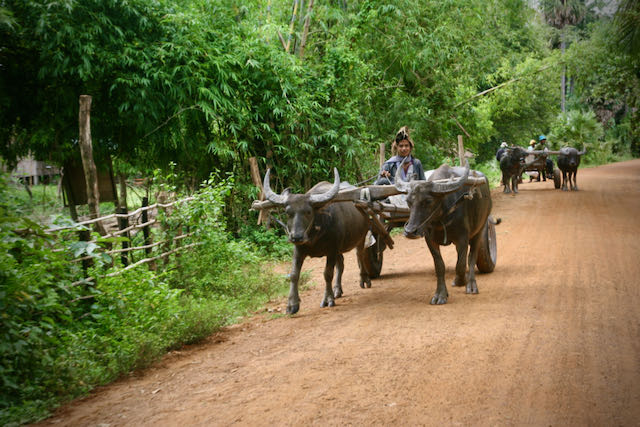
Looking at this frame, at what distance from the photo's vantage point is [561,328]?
209 inches

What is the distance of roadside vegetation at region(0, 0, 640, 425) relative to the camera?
475 cm

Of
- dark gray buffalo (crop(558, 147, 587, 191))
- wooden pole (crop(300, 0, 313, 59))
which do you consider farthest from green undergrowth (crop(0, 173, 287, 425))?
dark gray buffalo (crop(558, 147, 587, 191))

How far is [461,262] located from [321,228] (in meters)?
1.83

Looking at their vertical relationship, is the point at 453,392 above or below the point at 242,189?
below

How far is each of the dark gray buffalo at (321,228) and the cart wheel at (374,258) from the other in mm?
858

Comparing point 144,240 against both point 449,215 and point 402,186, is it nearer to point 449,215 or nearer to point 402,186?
point 402,186

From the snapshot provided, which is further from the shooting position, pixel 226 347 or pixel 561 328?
pixel 226 347

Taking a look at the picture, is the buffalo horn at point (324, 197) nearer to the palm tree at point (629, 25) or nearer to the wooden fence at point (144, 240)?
the wooden fence at point (144, 240)

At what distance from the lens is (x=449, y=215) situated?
6828mm

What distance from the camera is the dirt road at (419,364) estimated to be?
12.4 ft

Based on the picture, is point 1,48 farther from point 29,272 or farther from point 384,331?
point 384,331

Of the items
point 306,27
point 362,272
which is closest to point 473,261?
point 362,272

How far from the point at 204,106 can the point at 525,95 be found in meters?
17.4

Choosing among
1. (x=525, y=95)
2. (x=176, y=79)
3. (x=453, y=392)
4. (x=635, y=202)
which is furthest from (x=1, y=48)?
(x=525, y=95)
